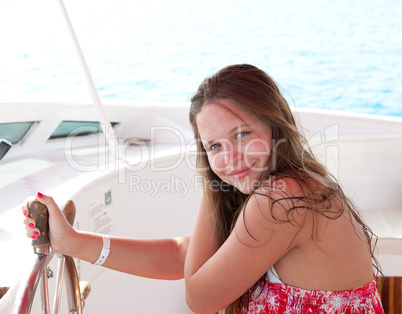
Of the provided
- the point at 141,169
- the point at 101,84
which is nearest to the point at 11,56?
the point at 101,84

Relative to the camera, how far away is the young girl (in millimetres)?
938

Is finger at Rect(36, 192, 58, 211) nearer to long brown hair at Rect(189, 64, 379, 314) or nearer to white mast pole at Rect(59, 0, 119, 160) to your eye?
long brown hair at Rect(189, 64, 379, 314)

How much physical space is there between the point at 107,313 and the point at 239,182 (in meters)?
0.98

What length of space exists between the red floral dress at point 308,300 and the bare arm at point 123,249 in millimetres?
237

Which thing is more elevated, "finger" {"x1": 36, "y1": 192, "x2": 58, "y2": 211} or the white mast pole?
"finger" {"x1": 36, "y1": 192, "x2": 58, "y2": 211}

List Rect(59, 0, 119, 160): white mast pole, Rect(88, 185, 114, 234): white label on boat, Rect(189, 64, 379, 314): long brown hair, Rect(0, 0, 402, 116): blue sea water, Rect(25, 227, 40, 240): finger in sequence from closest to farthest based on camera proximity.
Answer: Rect(25, 227, 40, 240): finger → Rect(189, 64, 379, 314): long brown hair → Rect(88, 185, 114, 234): white label on boat → Rect(59, 0, 119, 160): white mast pole → Rect(0, 0, 402, 116): blue sea water

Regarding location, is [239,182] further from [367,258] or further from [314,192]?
[367,258]

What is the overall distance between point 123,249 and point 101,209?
702mm

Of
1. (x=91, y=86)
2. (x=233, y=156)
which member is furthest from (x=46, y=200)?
(x=91, y=86)

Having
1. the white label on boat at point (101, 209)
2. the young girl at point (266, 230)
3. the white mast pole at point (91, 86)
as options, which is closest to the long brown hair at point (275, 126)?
the young girl at point (266, 230)

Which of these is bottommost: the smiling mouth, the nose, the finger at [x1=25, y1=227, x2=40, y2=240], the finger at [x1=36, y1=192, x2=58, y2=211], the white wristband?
the white wristband

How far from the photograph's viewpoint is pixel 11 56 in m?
9.77

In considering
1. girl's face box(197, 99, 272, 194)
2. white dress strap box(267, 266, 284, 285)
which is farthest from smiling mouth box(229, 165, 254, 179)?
white dress strap box(267, 266, 284, 285)

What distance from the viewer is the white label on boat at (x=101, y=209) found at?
5.61 feet
